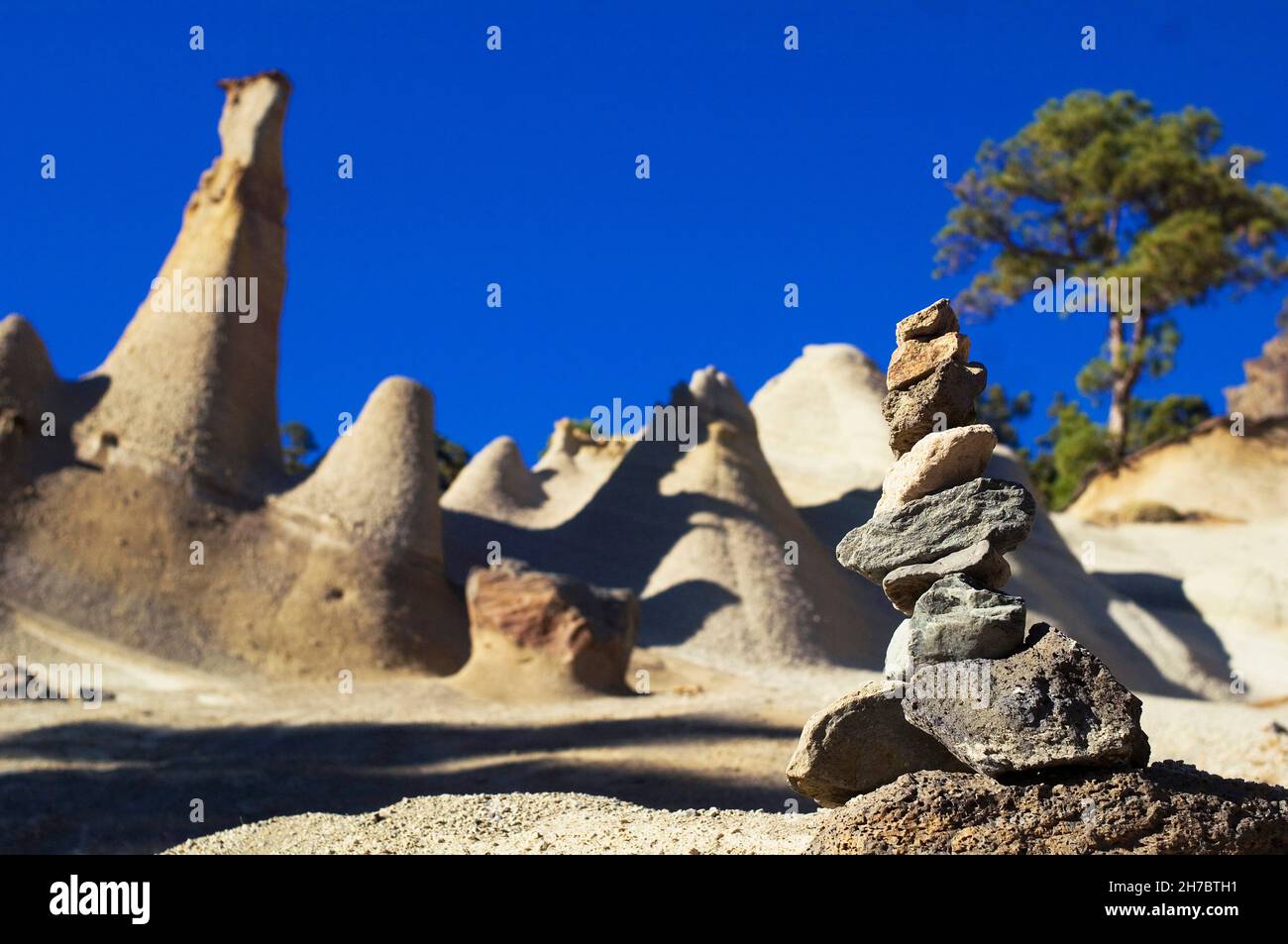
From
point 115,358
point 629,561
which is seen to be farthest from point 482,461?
point 115,358

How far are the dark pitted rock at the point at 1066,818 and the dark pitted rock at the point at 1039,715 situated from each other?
0.08 meters

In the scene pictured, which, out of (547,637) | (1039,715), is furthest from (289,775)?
(1039,715)

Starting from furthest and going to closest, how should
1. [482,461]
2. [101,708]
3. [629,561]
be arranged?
[482,461]
[629,561]
[101,708]

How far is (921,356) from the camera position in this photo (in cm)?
561

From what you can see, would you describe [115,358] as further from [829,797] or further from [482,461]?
[829,797]

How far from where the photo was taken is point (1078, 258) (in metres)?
33.5

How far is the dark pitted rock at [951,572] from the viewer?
5070 mm

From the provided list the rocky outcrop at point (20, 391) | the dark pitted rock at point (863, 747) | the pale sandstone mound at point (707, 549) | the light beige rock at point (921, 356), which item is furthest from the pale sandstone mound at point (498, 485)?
the dark pitted rock at point (863, 747)

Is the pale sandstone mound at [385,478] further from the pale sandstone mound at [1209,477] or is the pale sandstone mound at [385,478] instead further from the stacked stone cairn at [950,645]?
the pale sandstone mound at [1209,477]

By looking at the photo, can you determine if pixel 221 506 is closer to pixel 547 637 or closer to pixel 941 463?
pixel 547 637

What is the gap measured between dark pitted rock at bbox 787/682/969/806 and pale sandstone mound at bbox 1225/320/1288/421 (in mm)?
43046

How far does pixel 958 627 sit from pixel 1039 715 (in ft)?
1.41

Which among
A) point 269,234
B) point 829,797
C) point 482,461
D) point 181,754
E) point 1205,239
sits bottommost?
point 181,754

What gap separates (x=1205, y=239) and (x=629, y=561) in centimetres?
1669
